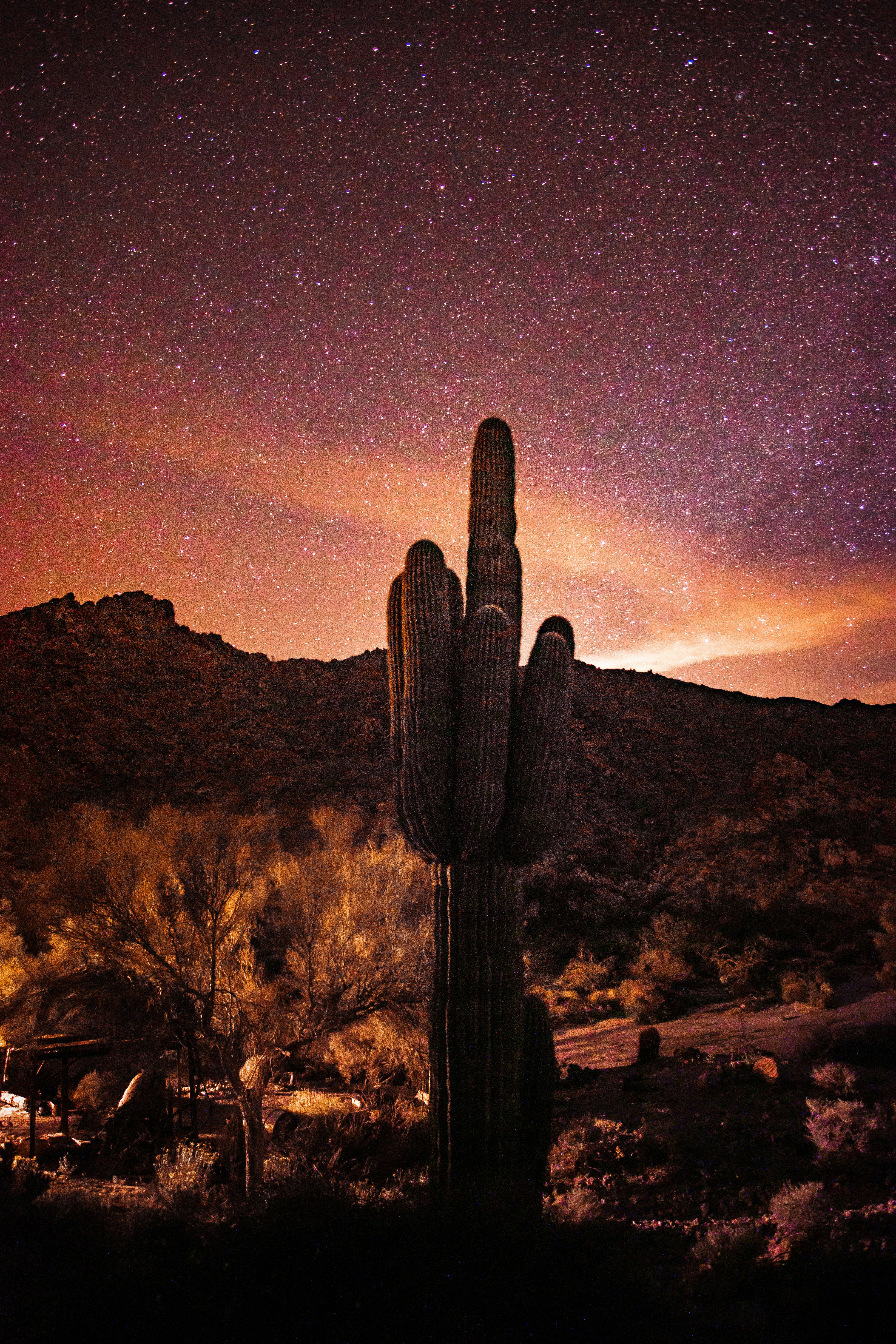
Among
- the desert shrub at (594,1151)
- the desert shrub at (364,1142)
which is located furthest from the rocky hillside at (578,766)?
the desert shrub at (364,1142)

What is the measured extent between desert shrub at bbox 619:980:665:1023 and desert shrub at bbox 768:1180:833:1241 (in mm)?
10063

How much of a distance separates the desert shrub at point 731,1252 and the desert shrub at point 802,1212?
12.9 inches

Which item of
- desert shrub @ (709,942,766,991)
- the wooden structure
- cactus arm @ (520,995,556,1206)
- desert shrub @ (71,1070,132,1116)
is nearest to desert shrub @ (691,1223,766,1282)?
cactus arm @ (520,995,556,1206)

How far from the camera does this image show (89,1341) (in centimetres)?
427

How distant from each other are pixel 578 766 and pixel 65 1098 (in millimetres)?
25314

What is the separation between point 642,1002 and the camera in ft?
58.5

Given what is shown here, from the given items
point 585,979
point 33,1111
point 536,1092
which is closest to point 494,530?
point 536,1092

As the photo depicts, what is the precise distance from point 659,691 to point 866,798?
536 inches

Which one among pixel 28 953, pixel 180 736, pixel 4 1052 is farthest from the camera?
pixel 180 736

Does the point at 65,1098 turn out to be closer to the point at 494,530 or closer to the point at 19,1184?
the point at 19,1184

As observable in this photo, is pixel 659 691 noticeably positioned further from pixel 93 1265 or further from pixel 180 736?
pixel 93 1265

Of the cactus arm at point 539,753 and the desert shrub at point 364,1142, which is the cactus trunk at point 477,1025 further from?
the desert shrub at point 364,1142

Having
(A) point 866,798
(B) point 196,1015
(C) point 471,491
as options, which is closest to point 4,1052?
(B) point 196,1015

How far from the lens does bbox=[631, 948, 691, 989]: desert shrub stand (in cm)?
1992
